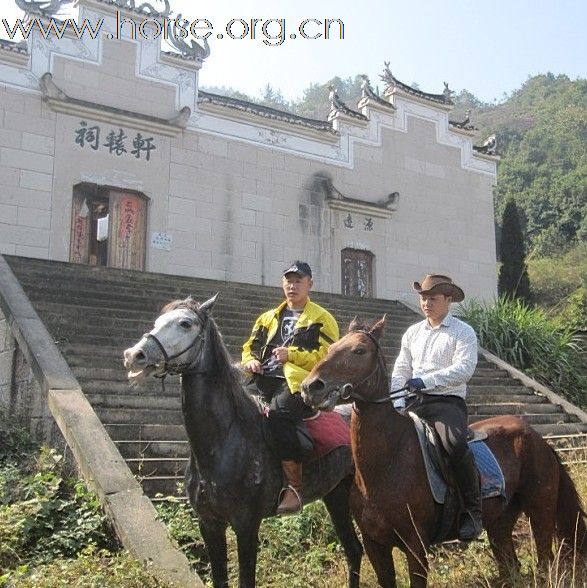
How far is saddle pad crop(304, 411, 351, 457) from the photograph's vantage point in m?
4.68

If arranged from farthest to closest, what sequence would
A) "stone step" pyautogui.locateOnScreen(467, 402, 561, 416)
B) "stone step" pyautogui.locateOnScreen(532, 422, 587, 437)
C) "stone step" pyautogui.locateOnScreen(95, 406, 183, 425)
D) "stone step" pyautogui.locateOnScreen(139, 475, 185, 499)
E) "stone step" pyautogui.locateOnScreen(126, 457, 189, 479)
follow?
1. "stone step" pyautogui.locateOnScreen(467, 402, 561, 416)
2. "stone step" pyautogui.locateOnScreen(532, 422, 587, 437)
3. "stone step" pyautogui.locateOnScreen(95, 406, 183, 425)
4. "stone step" pyautogui.locateOnScreen(126, 457, 189, 479)
5. "stone step" pyautogui.locateOnScreen(139, 475, 185, 499)

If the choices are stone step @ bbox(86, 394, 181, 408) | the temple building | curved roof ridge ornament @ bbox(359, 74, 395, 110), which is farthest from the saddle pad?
curved roof ridge ornament @ bbox(359, 74, 395, 110)

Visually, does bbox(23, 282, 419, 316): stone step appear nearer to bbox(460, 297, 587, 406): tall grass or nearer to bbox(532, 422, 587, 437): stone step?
bbox(460, 297, 587, 406): tall grass

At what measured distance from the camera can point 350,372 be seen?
12.8 feet

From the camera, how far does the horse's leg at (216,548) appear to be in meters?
4.21

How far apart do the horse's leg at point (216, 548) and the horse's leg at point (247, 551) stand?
0.14 m

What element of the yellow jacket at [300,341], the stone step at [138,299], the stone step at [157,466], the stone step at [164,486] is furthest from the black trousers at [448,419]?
the stone step at [138,299]

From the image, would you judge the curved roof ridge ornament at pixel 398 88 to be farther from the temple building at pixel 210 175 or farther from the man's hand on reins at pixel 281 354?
the man's hand on reins at pixel 281 354

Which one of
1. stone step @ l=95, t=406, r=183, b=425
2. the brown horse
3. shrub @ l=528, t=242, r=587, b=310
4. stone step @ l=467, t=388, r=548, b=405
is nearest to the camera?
the brown horse

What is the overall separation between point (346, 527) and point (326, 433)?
68cm

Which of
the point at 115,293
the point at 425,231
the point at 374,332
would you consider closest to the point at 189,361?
the point at 374,332

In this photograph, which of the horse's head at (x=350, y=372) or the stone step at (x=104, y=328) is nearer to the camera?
the horse's head at (x=350, y=372)

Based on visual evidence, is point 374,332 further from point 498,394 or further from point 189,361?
point 498,394

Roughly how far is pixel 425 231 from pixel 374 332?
15.9m
